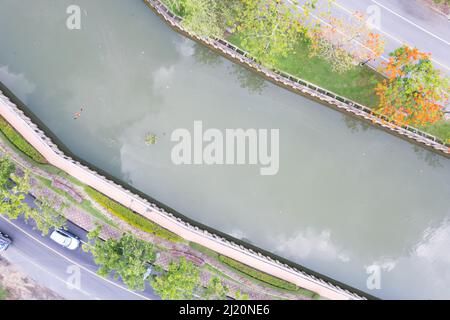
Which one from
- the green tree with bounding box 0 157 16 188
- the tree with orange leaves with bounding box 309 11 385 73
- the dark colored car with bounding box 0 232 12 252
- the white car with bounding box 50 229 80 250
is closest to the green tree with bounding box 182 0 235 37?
the tree with orange leaves with bounding box 309 11 385 73

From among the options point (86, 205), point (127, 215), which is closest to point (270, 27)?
point (127, 215)

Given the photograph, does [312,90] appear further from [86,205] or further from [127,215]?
[86,205]

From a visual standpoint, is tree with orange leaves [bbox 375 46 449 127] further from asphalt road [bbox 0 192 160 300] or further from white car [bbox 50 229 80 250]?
white car [bbox 50 229 80 250]

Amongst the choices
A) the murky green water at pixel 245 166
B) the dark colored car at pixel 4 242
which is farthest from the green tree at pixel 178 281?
the dark colored car at pixel 4 242

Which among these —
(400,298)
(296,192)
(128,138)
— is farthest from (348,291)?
(128,138)

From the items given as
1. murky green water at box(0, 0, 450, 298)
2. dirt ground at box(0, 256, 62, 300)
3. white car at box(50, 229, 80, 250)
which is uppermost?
murky green water at box(0, 0, 450, 298)

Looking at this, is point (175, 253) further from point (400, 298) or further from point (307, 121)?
point (400, 298)

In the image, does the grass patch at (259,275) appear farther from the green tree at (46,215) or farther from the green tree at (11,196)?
the green tree at (11,196)
